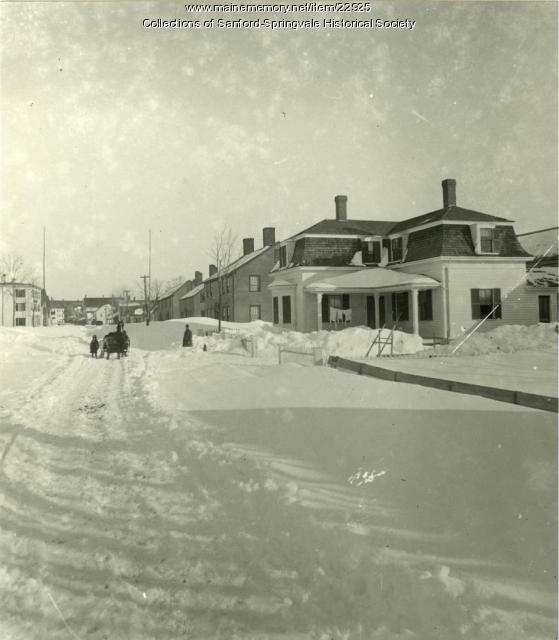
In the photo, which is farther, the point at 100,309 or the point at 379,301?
the point at 100,309

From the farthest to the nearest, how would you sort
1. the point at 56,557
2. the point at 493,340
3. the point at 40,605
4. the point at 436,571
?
the point at 493,340 → the point at 56,557 → the point at 436,571 → the point at 40,605

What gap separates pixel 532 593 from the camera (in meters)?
3.26

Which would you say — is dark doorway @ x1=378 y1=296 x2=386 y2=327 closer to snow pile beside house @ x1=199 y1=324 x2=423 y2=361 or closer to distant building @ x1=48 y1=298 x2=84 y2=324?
snow pile beside house @ x1=199 y1=324 x2=423 y2=361

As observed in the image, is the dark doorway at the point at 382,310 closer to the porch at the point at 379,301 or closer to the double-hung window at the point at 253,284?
the porch at the point at 379,301

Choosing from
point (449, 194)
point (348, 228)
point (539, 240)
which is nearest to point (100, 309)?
point (348, 228)

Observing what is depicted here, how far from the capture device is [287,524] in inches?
164

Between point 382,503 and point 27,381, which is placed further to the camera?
point 27,381

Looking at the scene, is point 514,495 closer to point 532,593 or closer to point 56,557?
point 532,593

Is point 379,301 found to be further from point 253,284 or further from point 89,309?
point 89,309

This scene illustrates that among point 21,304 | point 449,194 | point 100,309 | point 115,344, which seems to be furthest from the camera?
point 100,309

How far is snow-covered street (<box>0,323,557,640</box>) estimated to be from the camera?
120 inches

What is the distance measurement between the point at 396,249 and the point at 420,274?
2.83m

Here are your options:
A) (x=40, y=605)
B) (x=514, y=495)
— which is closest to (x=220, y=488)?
(x=40, y=605)

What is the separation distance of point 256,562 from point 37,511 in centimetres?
220
